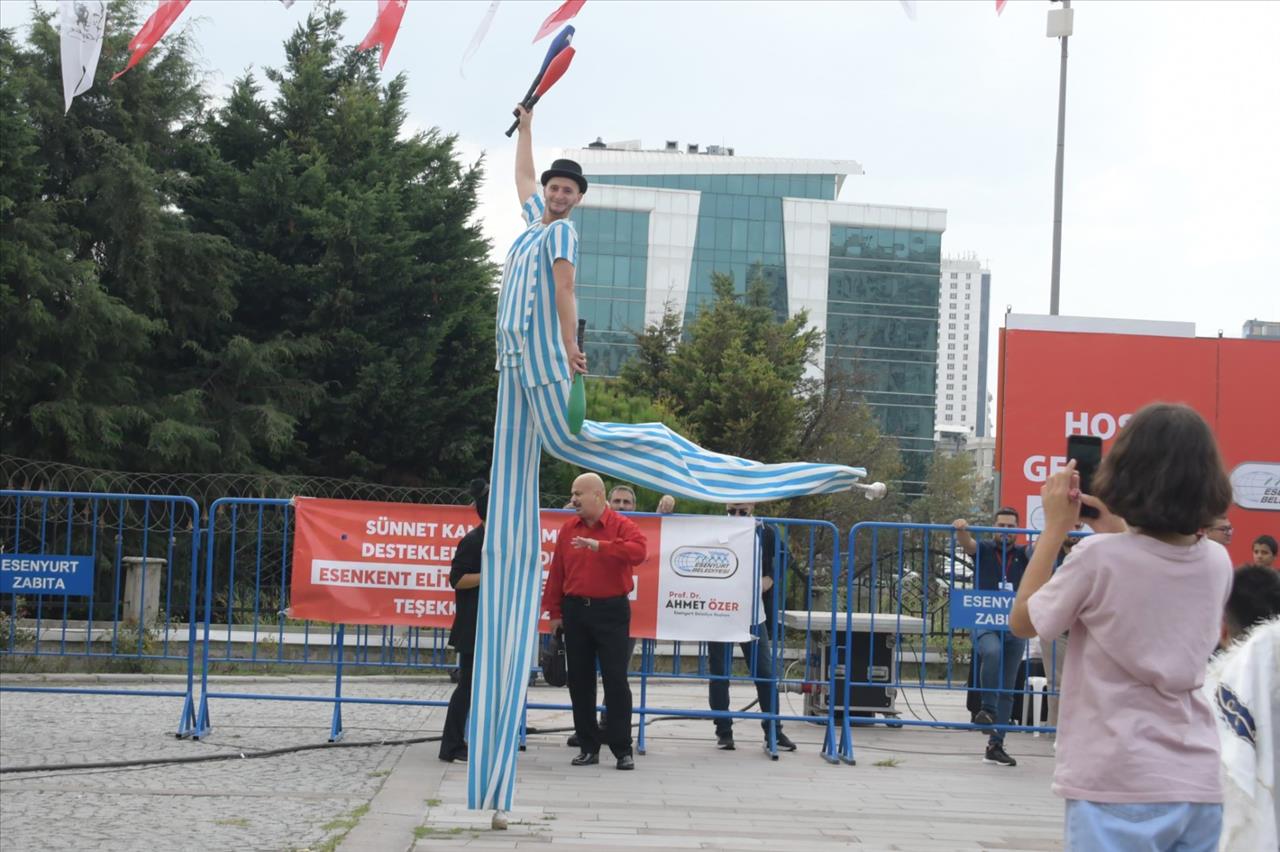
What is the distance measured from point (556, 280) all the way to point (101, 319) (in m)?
22.5

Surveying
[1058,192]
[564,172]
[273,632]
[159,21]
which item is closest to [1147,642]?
[564,172]

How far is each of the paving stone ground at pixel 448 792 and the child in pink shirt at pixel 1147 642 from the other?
153 inches

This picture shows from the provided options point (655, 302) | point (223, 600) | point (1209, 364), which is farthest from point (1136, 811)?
point (655, 302)

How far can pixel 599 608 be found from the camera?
961cm

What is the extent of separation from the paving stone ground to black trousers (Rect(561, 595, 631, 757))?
281 mm

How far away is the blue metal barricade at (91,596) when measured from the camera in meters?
10.7

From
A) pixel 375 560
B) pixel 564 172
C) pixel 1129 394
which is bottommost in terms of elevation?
pixel 375 560

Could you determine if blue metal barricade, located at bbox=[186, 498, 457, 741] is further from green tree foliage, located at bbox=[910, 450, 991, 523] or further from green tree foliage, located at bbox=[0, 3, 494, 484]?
green tree foliage, located at bbox=[910, 450, 991, 523]

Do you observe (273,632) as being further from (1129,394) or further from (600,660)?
(1129,394)

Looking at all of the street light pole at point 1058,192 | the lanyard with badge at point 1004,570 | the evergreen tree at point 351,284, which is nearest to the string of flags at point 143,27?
the lanyard with badge at point 1004,570

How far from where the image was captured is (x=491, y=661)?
22.3 feet

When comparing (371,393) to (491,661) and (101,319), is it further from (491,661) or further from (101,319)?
(491,661)

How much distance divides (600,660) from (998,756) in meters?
3.55

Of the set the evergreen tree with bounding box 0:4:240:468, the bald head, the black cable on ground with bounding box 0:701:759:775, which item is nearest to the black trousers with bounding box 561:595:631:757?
the bald head
